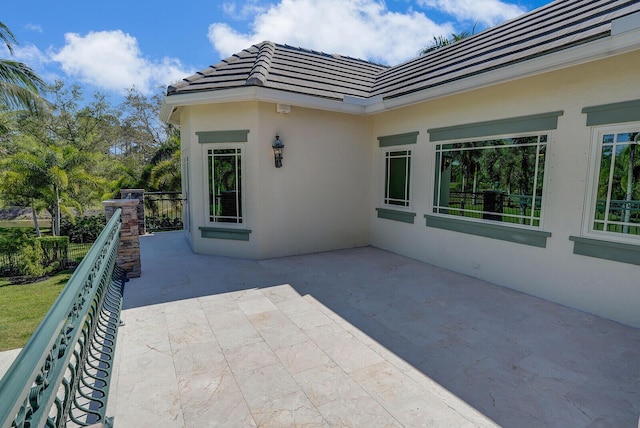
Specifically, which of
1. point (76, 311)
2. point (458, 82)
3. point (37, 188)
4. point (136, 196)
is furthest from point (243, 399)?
point (37, 188)

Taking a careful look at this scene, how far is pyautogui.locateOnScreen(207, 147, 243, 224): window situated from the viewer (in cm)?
740

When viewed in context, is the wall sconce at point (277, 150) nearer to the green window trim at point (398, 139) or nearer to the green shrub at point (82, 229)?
the green window trim at point (398, 139)

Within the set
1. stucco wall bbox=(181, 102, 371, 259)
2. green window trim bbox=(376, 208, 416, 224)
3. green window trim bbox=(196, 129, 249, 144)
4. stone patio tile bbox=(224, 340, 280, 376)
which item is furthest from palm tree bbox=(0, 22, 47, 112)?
stone patio tile bbox=(224, 340, 280, 376)

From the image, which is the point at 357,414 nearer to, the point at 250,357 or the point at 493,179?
the point at 250,357

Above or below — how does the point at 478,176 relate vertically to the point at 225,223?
above

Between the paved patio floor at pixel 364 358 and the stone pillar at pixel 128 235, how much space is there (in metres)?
0.30

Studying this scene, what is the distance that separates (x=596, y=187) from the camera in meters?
4.66

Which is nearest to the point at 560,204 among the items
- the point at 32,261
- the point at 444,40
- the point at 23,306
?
the point at 23,306

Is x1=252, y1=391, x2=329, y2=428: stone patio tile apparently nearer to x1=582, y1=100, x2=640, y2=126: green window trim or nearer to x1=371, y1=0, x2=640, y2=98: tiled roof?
x1=582, y1=100, x2=640, y2=126: green window trim

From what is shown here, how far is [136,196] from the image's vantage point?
410 inches

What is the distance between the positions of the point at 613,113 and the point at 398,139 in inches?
154

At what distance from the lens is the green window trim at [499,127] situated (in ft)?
16.7

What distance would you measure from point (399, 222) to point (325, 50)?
5858mm

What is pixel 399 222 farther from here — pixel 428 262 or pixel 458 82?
pixel 458 82
